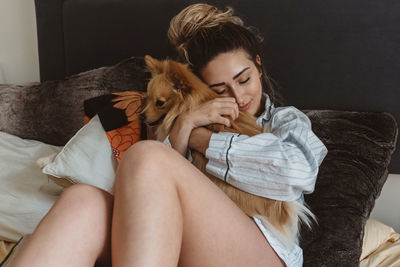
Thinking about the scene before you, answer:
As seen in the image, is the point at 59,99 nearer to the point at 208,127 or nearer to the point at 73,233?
the point at 208,127

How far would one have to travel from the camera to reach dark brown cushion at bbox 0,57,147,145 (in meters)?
1.69

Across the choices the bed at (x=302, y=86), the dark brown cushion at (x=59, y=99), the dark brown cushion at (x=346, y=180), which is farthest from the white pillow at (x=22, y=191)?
the dark brown cushion at (x=346, y=180)

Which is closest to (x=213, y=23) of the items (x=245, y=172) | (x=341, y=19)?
(x=341, y=19)

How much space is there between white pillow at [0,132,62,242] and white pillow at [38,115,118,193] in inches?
6.6

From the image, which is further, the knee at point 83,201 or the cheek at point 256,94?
the cheek at point 256,94

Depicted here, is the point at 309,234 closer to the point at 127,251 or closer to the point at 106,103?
the point at 127,251

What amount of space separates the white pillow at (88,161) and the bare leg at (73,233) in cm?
35

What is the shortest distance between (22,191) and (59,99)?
0.51m

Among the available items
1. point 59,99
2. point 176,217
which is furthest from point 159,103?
point 59,99

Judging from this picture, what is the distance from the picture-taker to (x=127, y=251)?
2.57 feet

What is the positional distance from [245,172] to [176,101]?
42 cm

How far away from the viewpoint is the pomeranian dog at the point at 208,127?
1.04 meters

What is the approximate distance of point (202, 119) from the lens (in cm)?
118

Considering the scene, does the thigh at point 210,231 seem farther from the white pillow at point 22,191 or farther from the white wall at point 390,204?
the white wall at point 390,204
